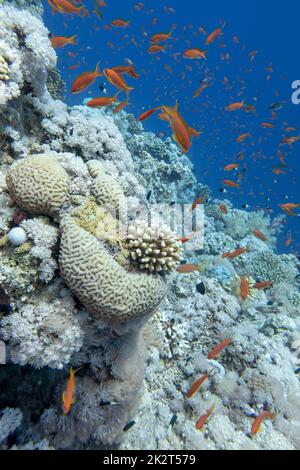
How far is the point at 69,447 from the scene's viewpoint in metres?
4.00

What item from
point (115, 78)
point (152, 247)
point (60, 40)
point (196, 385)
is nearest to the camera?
point (152, 247)

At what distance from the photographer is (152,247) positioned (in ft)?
12.8

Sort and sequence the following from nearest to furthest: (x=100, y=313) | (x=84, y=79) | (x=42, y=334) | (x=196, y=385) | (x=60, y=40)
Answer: (x=42, y=334)
(x=100, y=313)
(x=196, y=385)
(x=84, y=79)
(x=60, y=40)

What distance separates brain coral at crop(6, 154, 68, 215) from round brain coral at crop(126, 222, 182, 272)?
3.35ft

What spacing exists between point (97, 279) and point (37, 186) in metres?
1.33

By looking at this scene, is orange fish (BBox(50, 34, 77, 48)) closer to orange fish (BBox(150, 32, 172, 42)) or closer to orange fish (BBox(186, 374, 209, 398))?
orange fish (BBox(150, 32, 172, 42))

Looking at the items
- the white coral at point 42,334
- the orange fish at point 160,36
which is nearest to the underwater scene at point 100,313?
the white coral at point 42,334

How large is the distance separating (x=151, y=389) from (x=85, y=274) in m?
3.12

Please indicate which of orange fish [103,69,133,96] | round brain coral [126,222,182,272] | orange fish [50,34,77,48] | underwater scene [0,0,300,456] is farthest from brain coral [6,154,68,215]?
orange fish [50,34,77,48]

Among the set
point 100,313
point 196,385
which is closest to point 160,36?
point 100,313

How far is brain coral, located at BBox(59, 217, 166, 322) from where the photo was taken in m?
3.43

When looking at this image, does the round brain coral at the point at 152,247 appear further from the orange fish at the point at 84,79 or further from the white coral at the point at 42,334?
the orange fish at the point at 84,79

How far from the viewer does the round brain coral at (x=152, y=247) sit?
387cm

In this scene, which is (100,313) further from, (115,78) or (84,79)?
(115,78)
